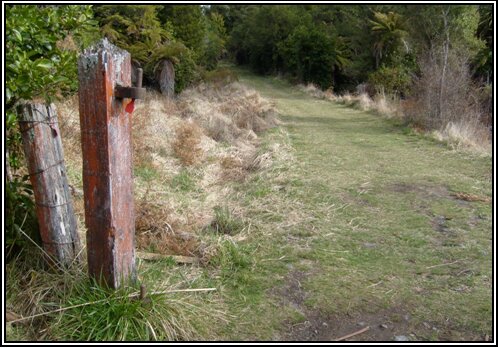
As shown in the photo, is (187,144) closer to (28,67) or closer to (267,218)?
(267,218)

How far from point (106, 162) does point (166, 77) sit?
13160 millimetres

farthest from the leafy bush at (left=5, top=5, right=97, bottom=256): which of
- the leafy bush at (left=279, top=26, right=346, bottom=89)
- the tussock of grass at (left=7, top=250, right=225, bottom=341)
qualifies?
the leafy bush at (left=279, top=26, right=346, bottom=89)

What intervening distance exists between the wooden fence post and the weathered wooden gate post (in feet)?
1.22

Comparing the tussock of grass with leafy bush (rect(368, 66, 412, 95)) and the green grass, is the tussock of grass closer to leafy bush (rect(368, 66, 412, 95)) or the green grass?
the green grass

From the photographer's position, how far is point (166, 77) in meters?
15.9

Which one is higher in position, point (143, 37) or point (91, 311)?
point (143, 37)

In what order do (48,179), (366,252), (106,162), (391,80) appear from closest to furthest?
(106,162)
(48,179)
(366,252)
(391,80)

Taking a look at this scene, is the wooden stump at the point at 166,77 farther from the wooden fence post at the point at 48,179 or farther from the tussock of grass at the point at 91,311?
the tussock of grass at the point at 91,311

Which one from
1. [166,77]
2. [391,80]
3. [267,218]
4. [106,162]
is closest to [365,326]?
[106,162]

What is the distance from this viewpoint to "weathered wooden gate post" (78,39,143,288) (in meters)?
3.15

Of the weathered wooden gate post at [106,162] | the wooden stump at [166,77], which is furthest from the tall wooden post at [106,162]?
the wooden stump at [166,77]

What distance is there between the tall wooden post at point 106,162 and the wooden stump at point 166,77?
42.0ft

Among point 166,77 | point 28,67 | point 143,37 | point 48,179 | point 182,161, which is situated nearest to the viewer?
point 28,67

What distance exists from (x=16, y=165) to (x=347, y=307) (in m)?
3.00
